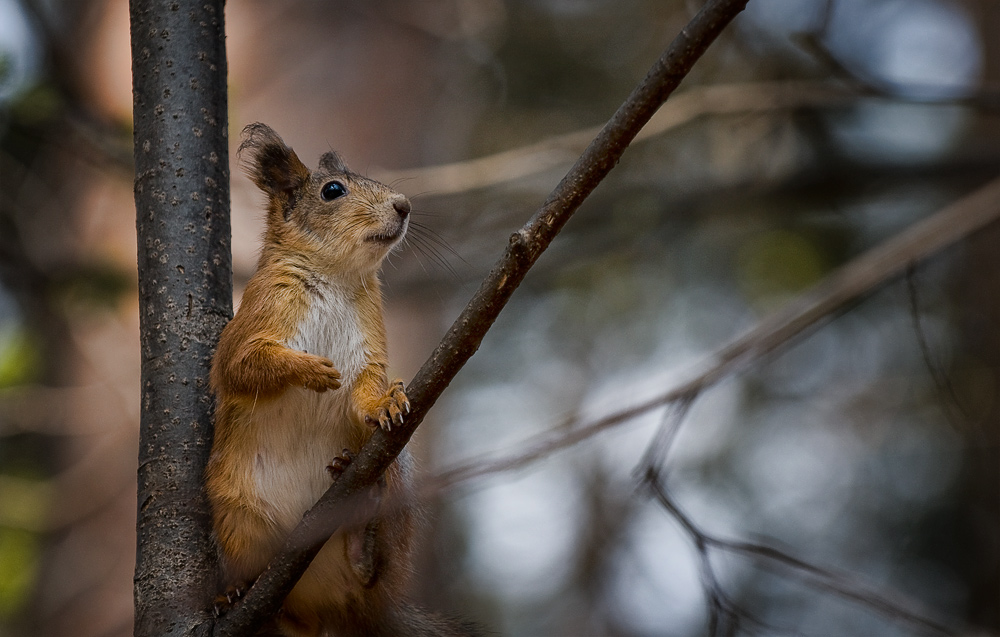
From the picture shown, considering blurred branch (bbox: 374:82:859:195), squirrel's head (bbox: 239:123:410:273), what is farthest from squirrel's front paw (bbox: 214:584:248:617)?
blurred branch (bbox: 374:82:859:195)

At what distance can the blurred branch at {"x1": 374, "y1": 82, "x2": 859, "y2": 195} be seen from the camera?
472 centimetres

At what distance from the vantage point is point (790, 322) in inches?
97.2

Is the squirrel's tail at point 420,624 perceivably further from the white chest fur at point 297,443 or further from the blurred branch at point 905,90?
the blurred branch at point 905,90

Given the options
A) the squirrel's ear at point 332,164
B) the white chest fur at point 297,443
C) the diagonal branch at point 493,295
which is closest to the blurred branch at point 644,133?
the squirrel's ear at point 332,164

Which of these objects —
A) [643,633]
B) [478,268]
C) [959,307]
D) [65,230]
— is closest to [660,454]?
[478,268]

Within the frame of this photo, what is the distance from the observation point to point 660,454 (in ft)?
7.97

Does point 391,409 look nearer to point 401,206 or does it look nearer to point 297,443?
point 297,443

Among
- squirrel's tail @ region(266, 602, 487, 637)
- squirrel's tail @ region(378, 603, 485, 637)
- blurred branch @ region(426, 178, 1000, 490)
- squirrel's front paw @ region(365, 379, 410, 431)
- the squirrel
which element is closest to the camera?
squirrel's front paw @ region(365, 379, 410, 431)

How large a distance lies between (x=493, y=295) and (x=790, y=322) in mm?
1168

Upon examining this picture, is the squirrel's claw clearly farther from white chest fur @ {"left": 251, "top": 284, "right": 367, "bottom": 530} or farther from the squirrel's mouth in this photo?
the squirrel's mouth

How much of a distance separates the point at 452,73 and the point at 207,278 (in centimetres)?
502

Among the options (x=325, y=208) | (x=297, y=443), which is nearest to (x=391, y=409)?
(x=297, y=443)

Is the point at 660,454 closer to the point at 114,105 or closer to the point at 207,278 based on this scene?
the point at 207,278

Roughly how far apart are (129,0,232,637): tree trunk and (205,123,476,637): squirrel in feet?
0.22
